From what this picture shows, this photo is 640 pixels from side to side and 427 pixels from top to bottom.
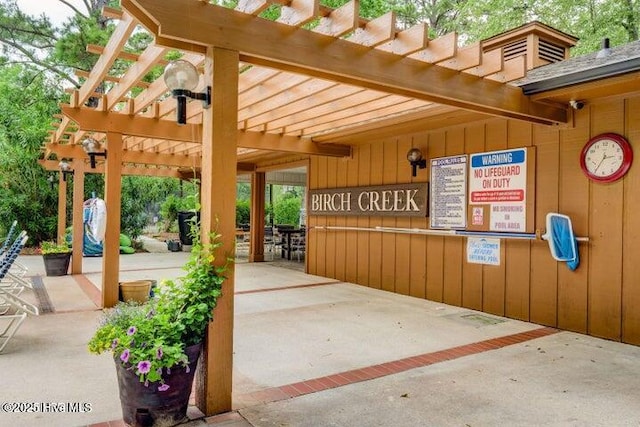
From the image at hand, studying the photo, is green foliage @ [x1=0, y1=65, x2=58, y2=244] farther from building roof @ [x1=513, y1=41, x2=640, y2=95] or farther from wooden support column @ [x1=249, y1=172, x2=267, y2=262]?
building roof @ [x1=513, y1=41, x2=640, y2=95]

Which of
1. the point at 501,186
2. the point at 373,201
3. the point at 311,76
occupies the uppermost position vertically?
the point at 311,76

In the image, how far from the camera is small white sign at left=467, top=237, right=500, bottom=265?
5.10 m

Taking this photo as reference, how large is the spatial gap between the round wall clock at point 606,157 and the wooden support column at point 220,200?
3.57 meters

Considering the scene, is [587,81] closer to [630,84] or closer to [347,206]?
[630,84]

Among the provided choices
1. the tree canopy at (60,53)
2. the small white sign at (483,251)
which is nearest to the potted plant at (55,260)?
the tree canopy at (60,53)

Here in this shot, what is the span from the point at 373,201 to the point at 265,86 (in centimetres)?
317

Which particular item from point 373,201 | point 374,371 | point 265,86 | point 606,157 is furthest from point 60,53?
point 606,157

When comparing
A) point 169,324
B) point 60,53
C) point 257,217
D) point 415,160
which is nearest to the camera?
point 169,324

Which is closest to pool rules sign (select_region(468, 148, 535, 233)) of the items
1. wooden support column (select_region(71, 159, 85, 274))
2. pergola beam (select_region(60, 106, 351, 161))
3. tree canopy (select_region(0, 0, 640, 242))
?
pergola beam (select_region(60, 106, 351, 161))

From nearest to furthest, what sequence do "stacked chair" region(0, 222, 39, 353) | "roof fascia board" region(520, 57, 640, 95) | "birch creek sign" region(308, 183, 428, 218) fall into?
"roof fascia board" region(520, 57, 640, 95)
"stacked chair" region(0, 222, 39, 353)
"birch creek sign" region(308, 183, 428, 218)

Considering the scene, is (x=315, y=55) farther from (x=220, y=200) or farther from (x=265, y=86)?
(x=265, y=86)

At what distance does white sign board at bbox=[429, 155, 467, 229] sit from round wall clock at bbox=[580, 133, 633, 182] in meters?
1.42

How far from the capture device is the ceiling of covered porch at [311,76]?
254cm

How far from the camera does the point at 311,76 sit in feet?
10.1
